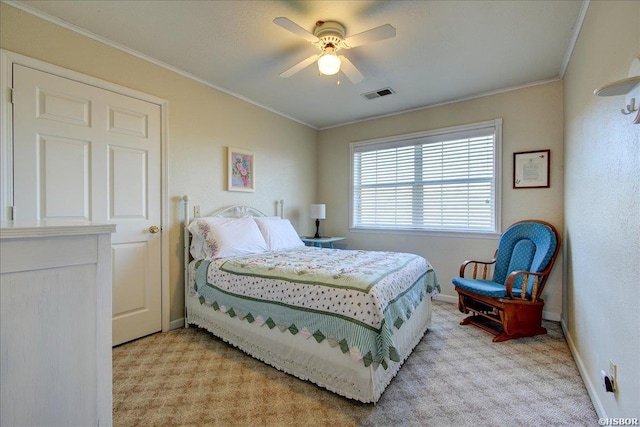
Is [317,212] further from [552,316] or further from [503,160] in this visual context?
[552,316]

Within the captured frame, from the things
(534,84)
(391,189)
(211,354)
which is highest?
(534,84)

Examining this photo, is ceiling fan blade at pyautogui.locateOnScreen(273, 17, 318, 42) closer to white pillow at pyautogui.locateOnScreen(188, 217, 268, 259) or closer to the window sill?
white pillow at pyautogui.locateOnScreen(188, 217, 268, 259)

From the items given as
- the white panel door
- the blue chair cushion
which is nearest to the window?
the blue chair cushion

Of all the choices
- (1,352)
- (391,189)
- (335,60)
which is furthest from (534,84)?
(1,352)

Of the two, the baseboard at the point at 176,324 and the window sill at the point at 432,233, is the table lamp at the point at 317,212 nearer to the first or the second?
the window sill at the point at 432,233

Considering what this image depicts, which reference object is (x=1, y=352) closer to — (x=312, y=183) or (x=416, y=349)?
(x=416, y=349)

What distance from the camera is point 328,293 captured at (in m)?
1.88

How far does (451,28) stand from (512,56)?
2.76 feet

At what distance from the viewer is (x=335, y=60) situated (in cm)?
214

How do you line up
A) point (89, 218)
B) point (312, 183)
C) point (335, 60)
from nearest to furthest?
point (335, 60), point (89, 218), point (312, 183)

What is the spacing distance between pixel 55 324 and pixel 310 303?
131cm

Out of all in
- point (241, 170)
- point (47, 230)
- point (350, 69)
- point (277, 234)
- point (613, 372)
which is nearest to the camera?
point (47, 230)

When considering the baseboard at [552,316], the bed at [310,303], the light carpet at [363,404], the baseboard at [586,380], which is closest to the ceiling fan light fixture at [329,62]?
the bed at [310,303]

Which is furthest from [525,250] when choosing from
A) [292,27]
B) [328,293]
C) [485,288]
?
[292,27]
